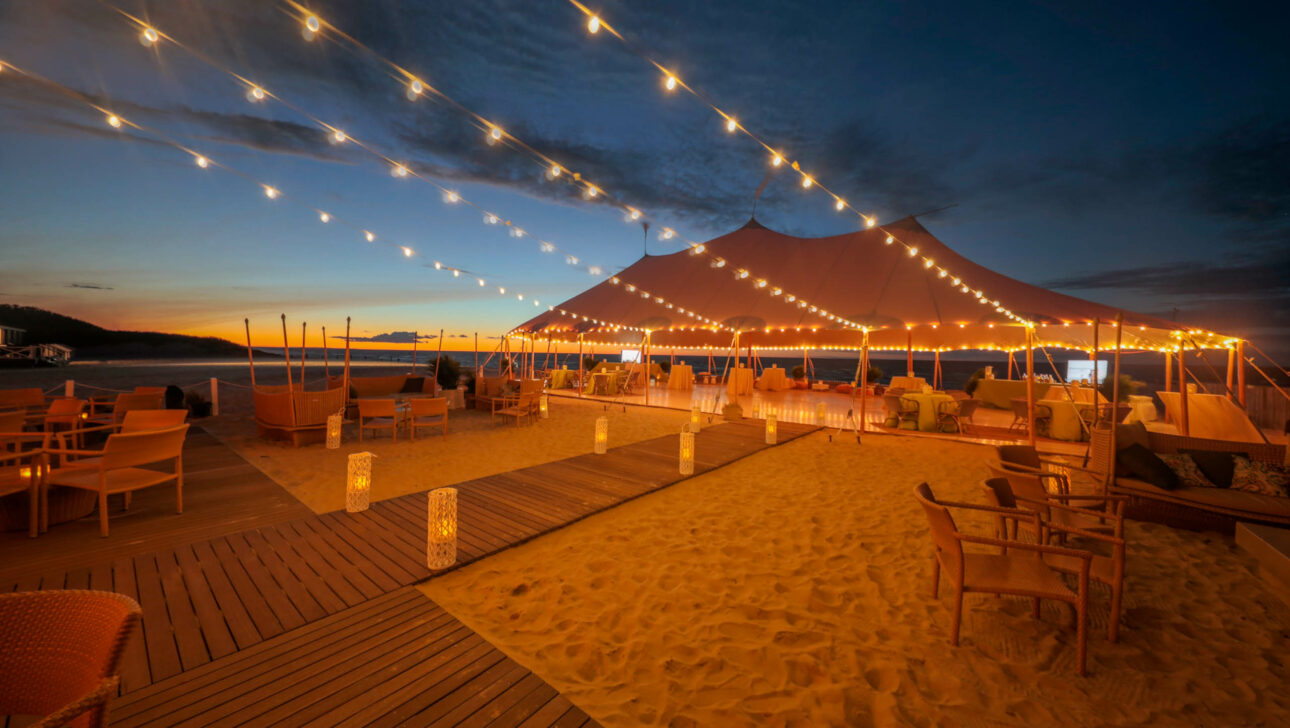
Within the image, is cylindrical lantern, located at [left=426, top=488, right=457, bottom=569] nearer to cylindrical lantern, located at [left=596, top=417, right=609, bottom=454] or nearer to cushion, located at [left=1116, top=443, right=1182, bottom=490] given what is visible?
cylindrical lantern, located at [left=596, top=417, right=609, bottom=454]

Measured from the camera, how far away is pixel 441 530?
302 centimetres

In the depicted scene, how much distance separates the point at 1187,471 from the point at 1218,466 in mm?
242

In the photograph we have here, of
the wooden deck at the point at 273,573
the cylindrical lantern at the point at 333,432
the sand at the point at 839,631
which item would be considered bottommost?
the sand at the point at 839,631

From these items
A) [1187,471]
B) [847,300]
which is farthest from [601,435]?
[847,300]

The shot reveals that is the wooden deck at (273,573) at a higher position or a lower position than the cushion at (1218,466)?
lower

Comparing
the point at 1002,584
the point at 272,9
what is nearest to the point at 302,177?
the point at 272,9

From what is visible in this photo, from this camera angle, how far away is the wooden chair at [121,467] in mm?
3316

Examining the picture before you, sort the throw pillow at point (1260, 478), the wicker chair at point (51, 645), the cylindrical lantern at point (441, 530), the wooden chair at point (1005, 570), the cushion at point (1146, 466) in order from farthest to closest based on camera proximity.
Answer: the cushion at point (1146, 466) < the throw pillow at point (1260, 478) < the cylindrical lantern at point (441, 530) < the wooden chair at point (1005, 570) < the wicker chair at point (51, 645)

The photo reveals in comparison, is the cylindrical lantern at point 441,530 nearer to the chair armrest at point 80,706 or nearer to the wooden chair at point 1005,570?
the chair armrest at point 80,706

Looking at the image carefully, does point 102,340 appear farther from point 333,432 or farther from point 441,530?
Answer: point 441,530

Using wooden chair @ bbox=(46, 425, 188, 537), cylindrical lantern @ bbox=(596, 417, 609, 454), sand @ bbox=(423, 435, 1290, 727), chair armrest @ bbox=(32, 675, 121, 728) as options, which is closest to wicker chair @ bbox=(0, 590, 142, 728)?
chair armrest @ bbox=(32, 675, 121, 728)

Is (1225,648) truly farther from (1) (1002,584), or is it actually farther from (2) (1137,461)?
(2) (1137,461)

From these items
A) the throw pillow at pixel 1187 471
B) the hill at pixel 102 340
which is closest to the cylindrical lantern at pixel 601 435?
the throw pillow at pixel 1187 471

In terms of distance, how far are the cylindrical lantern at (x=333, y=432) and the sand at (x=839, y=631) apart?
5.06m
